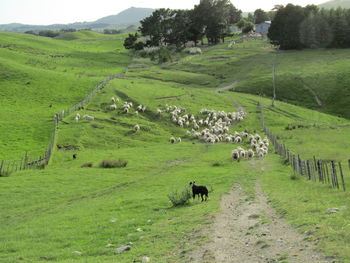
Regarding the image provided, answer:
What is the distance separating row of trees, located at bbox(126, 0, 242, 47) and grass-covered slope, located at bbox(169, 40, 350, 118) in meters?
19.4

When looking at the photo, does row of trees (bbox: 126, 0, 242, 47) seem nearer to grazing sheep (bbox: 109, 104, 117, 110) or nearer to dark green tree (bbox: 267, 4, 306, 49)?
dark green tree (bbox: 267, 4, 306, 49)

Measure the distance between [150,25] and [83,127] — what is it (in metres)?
106

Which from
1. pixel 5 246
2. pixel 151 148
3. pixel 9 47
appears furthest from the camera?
pixel 9 47

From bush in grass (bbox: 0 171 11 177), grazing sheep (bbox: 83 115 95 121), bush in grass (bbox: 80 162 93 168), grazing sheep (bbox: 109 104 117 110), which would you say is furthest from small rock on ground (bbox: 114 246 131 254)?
grazing sheep (bbox: 109 104 117 110)

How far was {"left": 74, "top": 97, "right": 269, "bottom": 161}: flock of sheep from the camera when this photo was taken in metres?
66.1

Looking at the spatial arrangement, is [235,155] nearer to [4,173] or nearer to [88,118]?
[4,173]

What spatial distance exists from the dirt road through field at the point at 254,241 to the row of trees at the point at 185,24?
5838 inches

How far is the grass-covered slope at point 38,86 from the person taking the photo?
61.3 metres

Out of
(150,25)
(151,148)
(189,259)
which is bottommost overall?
(151,148)

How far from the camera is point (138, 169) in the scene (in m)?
45.3

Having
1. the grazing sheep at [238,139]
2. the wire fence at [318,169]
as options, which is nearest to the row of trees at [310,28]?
the grazing sheep at [238,139]

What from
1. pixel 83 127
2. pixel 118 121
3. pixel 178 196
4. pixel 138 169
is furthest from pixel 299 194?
pixel 118 121

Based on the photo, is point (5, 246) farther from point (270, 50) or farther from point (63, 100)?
point (270, 50)

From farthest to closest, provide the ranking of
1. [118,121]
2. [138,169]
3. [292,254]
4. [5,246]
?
[118,121] < [138,169] < [5,246] < [292,254]
